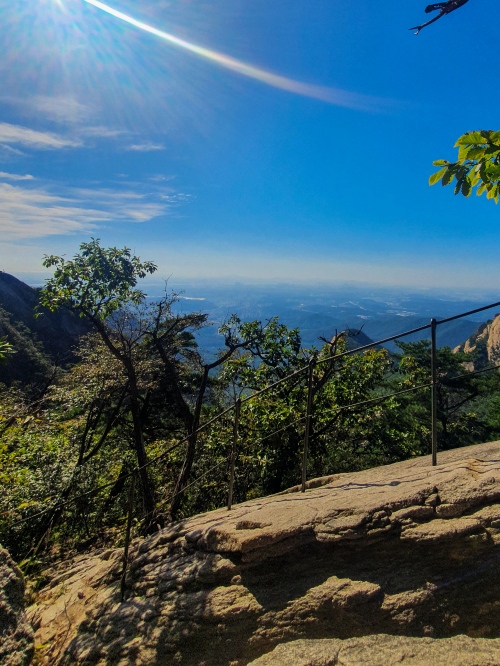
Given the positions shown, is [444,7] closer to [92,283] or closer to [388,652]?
[388,652]

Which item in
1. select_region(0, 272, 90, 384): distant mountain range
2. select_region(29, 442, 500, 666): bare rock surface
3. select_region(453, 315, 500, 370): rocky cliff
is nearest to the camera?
select_region(29, 442, 500, 666): bare rock surface

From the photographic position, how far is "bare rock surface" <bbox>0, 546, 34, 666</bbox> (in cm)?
358

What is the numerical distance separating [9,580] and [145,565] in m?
1.53

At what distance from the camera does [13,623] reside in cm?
382

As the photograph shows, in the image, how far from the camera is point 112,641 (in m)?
3.81

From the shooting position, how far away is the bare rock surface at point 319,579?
2.69 meters

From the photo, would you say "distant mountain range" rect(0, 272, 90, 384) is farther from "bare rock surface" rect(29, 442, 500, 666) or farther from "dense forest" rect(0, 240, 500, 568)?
"bare rock surface" rect(29, 442, 500, 666)

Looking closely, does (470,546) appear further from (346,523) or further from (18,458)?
(18,458)

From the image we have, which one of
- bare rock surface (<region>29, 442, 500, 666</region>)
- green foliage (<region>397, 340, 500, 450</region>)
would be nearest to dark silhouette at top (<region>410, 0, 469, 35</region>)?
bare rock surface (<region>29, 442, 500, 666</region>)

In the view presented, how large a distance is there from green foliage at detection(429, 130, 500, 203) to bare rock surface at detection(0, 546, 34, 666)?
5.79m

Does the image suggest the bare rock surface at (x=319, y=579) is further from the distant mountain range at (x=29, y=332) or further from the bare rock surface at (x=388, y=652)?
the distant mountain range at (x=29, y=332)

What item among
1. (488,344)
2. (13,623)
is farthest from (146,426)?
(488,344)

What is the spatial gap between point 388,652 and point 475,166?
3.51 metres

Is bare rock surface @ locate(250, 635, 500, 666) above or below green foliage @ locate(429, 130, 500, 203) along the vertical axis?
below
